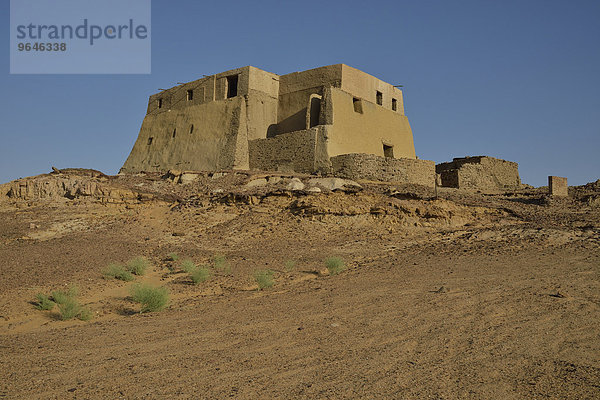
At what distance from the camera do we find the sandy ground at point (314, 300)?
13.9ft

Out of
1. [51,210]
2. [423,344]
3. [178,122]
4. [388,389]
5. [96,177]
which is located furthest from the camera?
[178,122]

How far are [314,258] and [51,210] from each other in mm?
9801

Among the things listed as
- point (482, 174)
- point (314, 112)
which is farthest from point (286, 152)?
point (482, 174)

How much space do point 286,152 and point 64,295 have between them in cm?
1339

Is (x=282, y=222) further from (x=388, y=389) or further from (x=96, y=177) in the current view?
(x=388, y=389)

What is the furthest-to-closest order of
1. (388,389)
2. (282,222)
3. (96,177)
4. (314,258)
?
(96,177) → (282,222) → (314,258) → (388,389)

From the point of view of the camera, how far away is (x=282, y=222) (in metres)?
14.6

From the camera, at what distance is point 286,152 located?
68.6ft

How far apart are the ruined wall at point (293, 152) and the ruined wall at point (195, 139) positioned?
920 millimetres

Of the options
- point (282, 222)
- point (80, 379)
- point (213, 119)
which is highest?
point (213, 119)

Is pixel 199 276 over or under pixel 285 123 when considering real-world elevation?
under

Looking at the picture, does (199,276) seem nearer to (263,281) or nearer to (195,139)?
(263,281)

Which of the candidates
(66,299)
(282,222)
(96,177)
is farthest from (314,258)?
(96,177)

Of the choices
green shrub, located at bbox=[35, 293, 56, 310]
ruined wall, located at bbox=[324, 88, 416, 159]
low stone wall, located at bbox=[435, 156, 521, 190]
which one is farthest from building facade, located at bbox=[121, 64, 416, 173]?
green shrub, located at bbox=[35, 293, 56, 310]
